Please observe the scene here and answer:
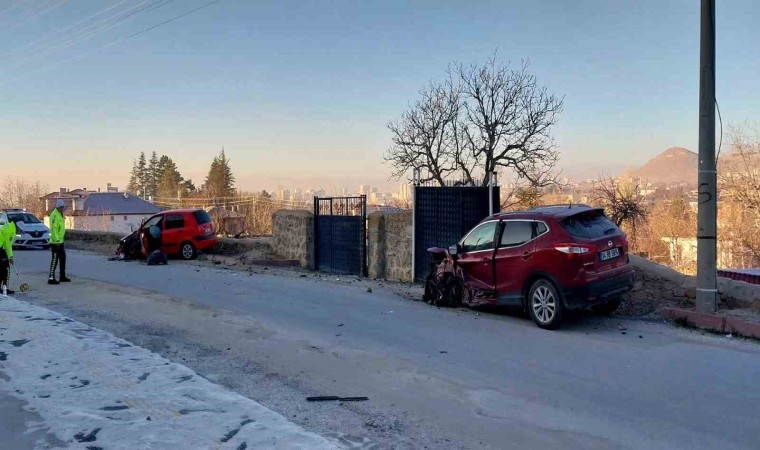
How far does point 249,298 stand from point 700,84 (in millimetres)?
9083

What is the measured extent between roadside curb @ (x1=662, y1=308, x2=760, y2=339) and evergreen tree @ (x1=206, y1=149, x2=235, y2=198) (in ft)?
301

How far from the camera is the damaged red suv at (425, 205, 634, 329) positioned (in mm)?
8297

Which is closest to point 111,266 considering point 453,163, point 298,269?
point 298,269

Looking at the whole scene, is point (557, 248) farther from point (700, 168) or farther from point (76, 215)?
point (76, 215)

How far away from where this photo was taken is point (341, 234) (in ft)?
63.4

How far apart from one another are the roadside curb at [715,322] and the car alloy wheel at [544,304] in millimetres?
1958

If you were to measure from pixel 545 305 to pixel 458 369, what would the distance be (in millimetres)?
2594

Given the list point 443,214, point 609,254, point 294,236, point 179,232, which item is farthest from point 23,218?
point 609,254

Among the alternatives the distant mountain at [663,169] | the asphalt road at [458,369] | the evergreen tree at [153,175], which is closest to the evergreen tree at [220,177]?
the evergreen tree at [153,175]

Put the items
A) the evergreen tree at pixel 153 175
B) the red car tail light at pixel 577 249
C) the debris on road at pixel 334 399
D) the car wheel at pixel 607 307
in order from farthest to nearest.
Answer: the evergreen tree at pixel 153 175, the car wheel at pixel 607 307, the red car tail light at pixel 577 249, the debris on road at pixel 334 399

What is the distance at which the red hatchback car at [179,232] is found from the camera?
858 inches

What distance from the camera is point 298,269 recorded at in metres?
20.5

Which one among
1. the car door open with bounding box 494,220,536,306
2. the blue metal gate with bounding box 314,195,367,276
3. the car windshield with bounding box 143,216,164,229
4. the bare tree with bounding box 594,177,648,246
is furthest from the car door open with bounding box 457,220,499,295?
the bare tree with bounding box 594,177,648,246

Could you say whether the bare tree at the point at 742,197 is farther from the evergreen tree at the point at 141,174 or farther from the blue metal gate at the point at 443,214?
the evergreen tree at the point at 141,174
